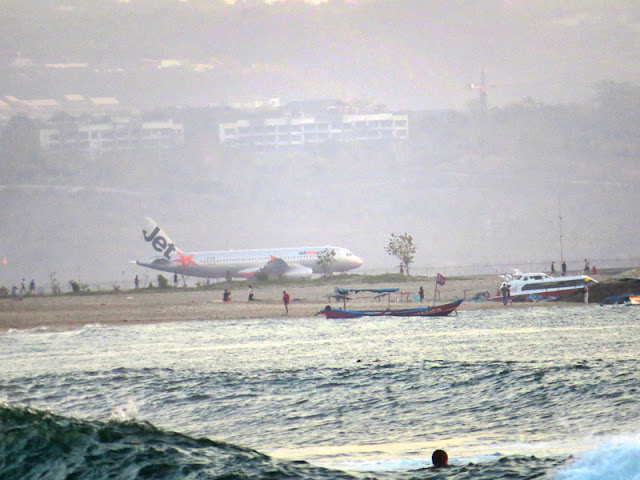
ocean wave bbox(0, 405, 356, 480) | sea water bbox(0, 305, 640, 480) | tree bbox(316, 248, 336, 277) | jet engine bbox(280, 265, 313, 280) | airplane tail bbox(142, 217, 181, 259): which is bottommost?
sea water bbox(0, 305, 640, 480)

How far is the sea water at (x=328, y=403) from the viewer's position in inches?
517

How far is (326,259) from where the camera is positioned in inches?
4328

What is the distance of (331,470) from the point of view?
13.6m

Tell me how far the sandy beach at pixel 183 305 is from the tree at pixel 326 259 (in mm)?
20788

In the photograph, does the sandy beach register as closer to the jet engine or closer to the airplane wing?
the jet engine

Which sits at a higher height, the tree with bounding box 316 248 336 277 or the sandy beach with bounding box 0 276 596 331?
the tree with bounding box 316 248 336 277

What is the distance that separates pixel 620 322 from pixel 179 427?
3142 cm

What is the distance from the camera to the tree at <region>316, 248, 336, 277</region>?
109938 mm

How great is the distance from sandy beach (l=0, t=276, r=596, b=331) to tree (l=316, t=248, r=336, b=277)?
20.8m

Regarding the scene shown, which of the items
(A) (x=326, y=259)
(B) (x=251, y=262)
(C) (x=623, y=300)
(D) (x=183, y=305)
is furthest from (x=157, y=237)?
(C) (x=623, y=300)

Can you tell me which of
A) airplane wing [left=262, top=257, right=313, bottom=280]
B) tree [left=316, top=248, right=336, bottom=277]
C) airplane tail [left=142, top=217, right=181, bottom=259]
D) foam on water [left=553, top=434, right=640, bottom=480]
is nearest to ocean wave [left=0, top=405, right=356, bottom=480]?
foam on water [left=553, top=434, right=640, bottom=480]

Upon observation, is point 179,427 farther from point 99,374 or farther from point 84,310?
point 84,310

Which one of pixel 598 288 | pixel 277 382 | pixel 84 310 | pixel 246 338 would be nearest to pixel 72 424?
pixel 277 382

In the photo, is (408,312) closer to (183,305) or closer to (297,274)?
(183,305)
